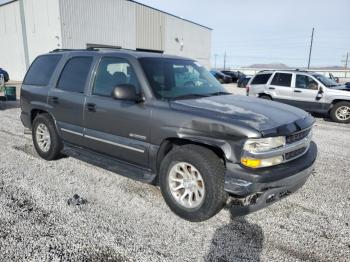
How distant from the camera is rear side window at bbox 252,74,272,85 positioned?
484 inches

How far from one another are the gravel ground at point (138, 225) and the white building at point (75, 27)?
2114cm

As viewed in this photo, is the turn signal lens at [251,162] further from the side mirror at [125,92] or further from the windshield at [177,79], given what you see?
the side mirror at [125,92]

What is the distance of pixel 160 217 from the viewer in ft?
11.7

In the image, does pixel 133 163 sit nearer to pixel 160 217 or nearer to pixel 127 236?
pixel 160 217

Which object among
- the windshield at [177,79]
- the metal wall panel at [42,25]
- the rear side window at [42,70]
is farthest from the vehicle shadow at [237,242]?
the metal wall panel at [42,25]

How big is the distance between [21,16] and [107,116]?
2744cm

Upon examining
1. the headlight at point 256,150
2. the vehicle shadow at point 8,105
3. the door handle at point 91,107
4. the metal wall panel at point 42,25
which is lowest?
the vehicle shadow at point 8,105

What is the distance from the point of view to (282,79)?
11.8 metres

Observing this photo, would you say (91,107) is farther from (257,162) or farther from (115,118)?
(257,162)

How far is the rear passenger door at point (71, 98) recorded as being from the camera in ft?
15.1

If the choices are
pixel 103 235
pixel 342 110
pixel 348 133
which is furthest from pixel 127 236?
pixel 342 110

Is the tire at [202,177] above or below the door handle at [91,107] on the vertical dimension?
below

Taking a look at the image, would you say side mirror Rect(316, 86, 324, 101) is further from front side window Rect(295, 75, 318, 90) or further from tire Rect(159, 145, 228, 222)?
tire Rect(159, 145, 228, 222)

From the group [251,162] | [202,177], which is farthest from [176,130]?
[251,162]
